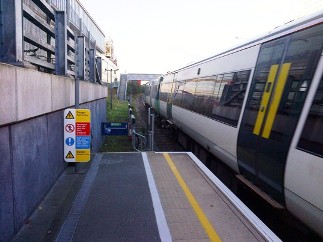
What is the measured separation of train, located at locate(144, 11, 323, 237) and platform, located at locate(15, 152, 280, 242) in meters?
0.66

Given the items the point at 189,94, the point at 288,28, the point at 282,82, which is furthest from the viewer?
the point at 189,94

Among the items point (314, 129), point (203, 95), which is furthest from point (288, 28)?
point (203, 95)

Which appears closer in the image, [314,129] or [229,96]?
[314,129]

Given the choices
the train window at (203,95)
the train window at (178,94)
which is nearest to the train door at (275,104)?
the train window at (203,95)

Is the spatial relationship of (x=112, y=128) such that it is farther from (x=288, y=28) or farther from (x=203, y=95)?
(x=288, y=28)

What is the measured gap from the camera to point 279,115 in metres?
Result: 4.89

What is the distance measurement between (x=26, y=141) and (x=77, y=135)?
6.46ft

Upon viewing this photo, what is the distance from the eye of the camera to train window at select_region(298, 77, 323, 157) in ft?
12.9

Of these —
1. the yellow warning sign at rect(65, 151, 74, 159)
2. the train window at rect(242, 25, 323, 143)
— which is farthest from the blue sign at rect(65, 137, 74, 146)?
the train window at rect(242, 25, 323, 143)

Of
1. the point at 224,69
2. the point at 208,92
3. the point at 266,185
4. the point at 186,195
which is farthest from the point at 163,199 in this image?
the point at 208,92

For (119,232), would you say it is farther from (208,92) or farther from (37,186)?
(208,92)

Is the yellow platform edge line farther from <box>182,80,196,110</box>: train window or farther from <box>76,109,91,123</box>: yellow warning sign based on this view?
<box>182,80,196,110</box>: train window

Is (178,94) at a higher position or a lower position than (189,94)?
lower

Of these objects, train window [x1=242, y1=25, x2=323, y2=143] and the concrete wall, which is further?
train window [x1=242, y1=25, x2=323, y2=143]
